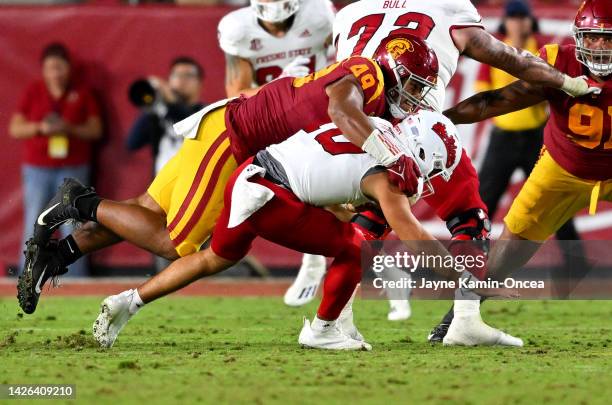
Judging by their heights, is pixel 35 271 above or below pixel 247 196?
below

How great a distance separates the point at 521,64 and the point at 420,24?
1.76ft

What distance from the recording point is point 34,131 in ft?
31.4

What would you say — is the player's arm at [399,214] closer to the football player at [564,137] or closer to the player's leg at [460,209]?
the player's leg at [460,209]

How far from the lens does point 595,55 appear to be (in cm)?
601

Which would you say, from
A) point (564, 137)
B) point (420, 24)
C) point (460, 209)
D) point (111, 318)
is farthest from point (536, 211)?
point (111, 318)

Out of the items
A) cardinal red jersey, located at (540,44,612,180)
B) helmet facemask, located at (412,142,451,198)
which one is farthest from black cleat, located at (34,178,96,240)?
cardinal red jersey, located at (540,44,612,180)

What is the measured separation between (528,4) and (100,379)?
5.62 m

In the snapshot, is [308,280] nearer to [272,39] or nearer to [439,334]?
[272,39]

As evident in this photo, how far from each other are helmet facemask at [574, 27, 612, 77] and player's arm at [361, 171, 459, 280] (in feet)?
5.26

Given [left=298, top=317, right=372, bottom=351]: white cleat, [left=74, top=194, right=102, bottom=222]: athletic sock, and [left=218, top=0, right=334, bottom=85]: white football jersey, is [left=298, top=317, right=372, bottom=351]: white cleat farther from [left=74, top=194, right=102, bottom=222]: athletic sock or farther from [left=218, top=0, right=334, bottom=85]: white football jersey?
[left=218, top=0, right=334, bottom=85]: white football jersey

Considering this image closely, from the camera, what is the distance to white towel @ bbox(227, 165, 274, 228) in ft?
16.7

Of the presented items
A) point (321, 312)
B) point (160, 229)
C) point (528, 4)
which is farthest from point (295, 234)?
point (528, 4)

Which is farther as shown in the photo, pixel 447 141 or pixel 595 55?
pixel 595 55

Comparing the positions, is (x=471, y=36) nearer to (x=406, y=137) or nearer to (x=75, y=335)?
(x=406, y=137)
